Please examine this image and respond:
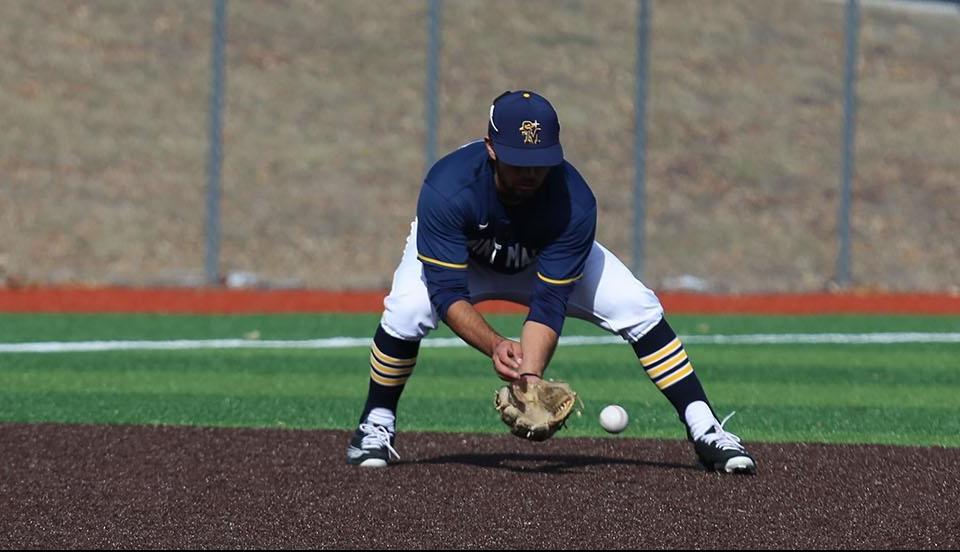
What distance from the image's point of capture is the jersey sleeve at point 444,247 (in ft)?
19.6

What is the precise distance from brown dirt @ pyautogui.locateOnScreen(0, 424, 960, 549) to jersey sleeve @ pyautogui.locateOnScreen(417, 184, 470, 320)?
0.80 meters

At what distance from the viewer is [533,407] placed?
5.83 metres

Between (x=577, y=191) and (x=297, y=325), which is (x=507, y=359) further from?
(x=297, y=325)

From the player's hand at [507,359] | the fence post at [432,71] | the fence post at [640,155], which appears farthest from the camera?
the fence post at [640,155]

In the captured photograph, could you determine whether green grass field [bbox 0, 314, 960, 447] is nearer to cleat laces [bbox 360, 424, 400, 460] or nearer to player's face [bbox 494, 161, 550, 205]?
cleat laces [bbox 360, 424, 400, 460]

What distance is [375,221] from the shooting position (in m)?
21.2

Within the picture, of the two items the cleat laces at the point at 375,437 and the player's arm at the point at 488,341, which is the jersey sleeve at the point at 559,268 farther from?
the cleat laces at the point at 375,437

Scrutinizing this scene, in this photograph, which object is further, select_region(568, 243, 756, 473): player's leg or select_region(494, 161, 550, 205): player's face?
select_region(568, 243, 756, 473): player's leg

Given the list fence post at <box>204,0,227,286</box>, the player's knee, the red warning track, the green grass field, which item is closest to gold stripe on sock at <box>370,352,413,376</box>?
the player's knee

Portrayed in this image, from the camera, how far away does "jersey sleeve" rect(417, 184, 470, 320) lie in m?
5.97

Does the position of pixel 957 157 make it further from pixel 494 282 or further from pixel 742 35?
pixel 494 282

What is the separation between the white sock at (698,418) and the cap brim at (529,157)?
4.52ft

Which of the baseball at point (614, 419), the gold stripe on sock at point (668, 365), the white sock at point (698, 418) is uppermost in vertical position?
the gold stripe on sock at point (668, 365)

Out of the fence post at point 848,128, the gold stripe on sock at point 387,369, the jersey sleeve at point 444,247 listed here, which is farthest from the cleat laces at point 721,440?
the fence post at point 848,128
